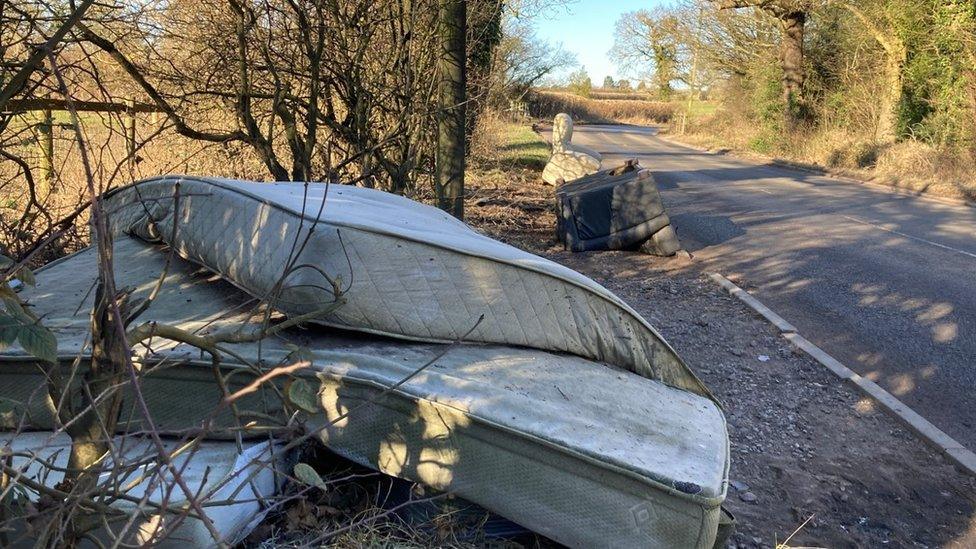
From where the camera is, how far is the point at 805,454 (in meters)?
4.20

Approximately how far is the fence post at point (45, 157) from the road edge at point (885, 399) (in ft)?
18.0

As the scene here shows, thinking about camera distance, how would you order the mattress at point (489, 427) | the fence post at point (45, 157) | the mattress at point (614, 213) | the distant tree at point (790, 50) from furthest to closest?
the distant tree at point (790, 50) < the mattress at point (614, 213) < the fence post at point (45, 157) < the mattress at point (489, 427)

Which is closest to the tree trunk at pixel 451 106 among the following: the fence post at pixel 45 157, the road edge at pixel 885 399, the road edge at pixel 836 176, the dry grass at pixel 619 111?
the road edge at pixel 885 399

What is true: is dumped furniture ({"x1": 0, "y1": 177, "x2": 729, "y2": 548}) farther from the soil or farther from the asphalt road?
the asphalt road

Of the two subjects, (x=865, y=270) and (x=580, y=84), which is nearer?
(x=865, y=270)

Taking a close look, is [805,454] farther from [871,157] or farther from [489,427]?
[871,157]

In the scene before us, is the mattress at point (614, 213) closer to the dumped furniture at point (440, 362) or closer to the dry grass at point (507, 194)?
the dry grass at point (507, 194)

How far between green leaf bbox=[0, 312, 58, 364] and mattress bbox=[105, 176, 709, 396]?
0.98 metres

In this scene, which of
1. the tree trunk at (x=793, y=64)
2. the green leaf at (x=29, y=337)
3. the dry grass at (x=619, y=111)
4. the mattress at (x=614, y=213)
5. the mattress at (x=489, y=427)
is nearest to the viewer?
the green leaf at (x=29, y=337)

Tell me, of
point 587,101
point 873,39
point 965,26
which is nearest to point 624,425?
point 965,26

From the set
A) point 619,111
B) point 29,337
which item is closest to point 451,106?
point 29,337

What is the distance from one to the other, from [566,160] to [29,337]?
13.9 metres

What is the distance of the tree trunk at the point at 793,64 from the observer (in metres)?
28.4

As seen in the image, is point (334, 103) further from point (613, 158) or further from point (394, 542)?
point (613, 158)
